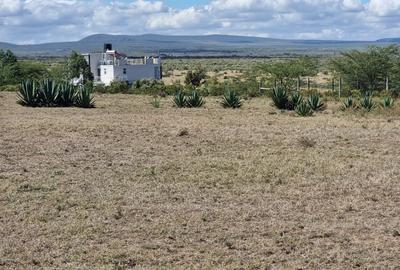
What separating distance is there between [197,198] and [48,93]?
17461 millimetres

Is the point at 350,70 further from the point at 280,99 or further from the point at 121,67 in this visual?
the point at 121,67

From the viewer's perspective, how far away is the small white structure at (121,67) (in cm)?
6712

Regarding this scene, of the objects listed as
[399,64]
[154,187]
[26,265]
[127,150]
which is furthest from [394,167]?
[399,64]

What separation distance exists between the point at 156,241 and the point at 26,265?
1.45 m

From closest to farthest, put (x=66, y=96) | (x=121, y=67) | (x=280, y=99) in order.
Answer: (x=66, y=96)
(x=280, y=99)
(x=121, y=67)

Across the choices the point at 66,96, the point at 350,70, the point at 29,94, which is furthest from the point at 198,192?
the point at 350,70

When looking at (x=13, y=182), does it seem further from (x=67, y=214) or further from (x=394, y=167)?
(x=394, y=167)

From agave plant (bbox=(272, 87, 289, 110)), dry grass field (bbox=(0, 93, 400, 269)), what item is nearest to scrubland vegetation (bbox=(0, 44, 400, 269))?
dry grass field (bbox=(0, 93, 400, 269))

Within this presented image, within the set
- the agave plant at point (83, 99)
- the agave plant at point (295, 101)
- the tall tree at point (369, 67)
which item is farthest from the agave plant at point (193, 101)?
the tall tree at point (369, 67)

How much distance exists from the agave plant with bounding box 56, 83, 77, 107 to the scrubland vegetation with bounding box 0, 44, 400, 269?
4793 millimetres

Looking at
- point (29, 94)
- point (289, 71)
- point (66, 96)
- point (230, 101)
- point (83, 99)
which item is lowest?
point (230, 101)

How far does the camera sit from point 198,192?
981cm

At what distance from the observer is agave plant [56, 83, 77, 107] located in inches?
1022

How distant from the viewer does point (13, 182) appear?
1031 cm
